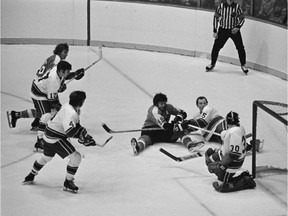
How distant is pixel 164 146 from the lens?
7660 millimetres

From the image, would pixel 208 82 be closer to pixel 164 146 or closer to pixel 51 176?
pixel 164 146

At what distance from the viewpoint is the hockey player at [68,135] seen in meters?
6.38

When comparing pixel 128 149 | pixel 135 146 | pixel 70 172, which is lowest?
pixel 128 149

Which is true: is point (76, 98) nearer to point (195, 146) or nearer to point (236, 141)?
point (236, 141)

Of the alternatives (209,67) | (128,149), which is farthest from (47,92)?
(209,67)

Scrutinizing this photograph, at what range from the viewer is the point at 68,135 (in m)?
6.36

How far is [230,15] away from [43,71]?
11.0ft

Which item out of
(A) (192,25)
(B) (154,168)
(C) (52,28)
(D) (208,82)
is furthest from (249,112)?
(C) (52,28)

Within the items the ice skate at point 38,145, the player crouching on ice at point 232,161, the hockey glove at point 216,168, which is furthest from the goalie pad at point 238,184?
the ice skate at point 38,145

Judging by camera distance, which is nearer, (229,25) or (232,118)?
(232,118)

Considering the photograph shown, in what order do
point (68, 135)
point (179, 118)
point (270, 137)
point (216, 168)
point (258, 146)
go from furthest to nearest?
point (179, 118) < point (258, 146) < point (270, 137) < point (216, 168) < point (68, 135)

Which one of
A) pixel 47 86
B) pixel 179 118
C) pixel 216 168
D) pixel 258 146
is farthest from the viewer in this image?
pixel 47 86

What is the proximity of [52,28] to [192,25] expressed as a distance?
204 centimetres

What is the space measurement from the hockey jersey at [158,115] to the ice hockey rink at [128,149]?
0.24 meters
